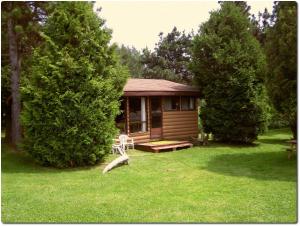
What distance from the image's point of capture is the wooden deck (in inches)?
609

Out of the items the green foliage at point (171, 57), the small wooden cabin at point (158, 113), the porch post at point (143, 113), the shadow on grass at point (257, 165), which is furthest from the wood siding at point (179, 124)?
the green foliage at point (171, 57)

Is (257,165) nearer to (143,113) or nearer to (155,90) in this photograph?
(155,90)

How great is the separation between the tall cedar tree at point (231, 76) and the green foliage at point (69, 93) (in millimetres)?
6737

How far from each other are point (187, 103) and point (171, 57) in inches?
929

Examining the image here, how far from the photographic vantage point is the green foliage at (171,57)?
40750mm

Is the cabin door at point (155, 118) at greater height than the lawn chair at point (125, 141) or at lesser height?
greater

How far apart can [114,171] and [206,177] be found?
277 cm

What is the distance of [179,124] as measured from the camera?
18.8m

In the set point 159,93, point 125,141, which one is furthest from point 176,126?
point 125,141

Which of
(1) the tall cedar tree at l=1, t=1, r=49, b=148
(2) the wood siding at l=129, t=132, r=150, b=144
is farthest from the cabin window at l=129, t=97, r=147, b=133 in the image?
(1) the tall cedar tree at l=1, t=1, r=49, b=148

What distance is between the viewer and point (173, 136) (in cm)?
1850

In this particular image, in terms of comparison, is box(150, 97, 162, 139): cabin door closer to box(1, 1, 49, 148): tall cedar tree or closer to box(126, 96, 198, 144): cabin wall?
box(126, 96, 198, 144): cabin wall

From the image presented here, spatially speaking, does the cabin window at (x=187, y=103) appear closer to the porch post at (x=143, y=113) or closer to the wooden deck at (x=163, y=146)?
the porch post at (x=143, y=113)

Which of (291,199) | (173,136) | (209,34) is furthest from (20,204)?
(209,34)
